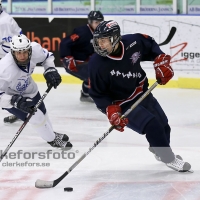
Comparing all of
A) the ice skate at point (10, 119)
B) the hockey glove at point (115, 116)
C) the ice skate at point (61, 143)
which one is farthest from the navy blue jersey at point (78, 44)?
the hockey glove at point (115, 116)

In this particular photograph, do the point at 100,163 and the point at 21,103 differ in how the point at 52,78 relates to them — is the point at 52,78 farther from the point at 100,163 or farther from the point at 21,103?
the point at 100,163

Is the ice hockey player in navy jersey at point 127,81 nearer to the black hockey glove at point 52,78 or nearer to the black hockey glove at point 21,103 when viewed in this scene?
the black hockey glove at point 21,103

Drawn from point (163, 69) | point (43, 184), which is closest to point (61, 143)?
point (43, 184)

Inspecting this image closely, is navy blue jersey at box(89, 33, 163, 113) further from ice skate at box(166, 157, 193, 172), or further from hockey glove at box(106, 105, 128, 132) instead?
ice skate at box(166, 157, 193, 172)

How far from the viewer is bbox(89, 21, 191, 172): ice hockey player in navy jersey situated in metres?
3.85

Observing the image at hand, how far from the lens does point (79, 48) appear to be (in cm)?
657

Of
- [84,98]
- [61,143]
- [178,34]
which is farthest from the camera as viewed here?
[178,34]

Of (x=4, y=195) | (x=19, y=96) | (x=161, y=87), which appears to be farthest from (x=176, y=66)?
(x=4, y=195)

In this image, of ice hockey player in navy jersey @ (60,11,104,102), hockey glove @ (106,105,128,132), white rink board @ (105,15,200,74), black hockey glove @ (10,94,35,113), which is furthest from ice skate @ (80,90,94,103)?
hockey glove @ (106,105,128,132)

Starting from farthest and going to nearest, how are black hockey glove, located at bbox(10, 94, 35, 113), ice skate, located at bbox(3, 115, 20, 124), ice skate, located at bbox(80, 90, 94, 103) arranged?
ice skate, located at bbox(80, 90, 94, 103) < ice skate, located at bbox(3, 115, 20, 124) < black hockey glove, located at bbox(10, 94, 35, 113)

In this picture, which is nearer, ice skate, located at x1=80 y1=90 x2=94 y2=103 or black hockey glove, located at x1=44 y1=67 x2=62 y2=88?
black hockey glove, located at x1=44 y1=67 x2=62 y2=88

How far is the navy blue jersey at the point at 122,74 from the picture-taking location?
391 centimetres

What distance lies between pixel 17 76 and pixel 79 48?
2120 millimetres

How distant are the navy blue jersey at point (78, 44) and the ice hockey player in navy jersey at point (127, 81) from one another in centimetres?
237
